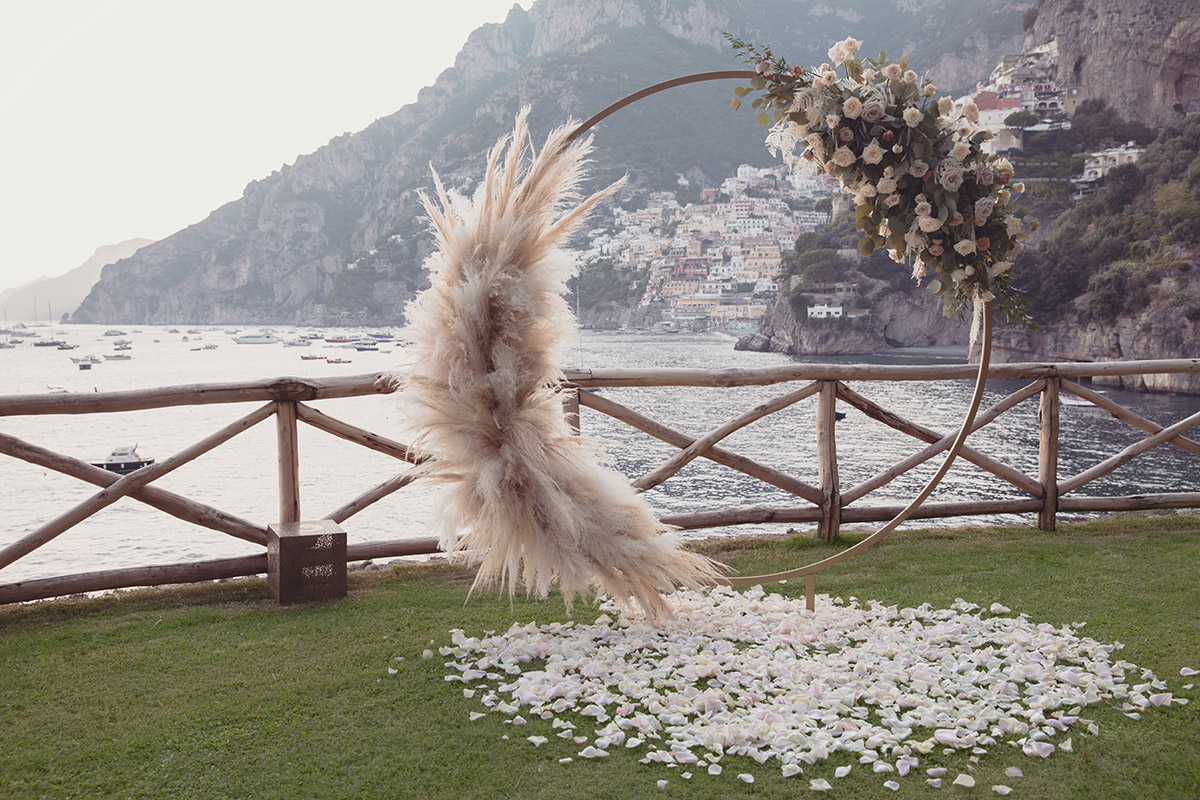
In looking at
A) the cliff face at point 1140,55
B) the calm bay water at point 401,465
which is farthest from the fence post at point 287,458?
the cliff face at point 1140,55

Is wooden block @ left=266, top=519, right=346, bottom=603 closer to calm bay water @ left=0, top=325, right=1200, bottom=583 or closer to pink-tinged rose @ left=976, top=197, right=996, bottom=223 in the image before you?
calm bay water @ left=0, top=325, right=1200, bottom=583

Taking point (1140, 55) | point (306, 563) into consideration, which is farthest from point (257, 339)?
point (306, 563)

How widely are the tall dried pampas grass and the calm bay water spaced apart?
181 millimetres

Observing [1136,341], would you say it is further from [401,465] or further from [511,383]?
[511,383]

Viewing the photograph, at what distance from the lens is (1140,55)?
167 feet

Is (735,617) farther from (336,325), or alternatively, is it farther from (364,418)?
(336,325)

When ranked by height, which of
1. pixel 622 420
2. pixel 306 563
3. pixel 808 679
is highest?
pixel 622 420

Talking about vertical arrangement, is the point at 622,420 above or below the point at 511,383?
below

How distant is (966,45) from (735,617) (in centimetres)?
9640

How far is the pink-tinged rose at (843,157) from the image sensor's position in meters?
3.40

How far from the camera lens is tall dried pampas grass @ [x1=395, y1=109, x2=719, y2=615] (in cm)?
316

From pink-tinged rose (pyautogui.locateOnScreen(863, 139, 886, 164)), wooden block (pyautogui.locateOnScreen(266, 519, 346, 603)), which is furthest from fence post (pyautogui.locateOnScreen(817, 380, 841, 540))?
wooden block (pyautogui.locateOnScreen(266, 519, 346, 603))

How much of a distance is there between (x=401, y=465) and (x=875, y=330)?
1360 inches

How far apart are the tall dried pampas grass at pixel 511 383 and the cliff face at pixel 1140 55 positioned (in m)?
60.7
